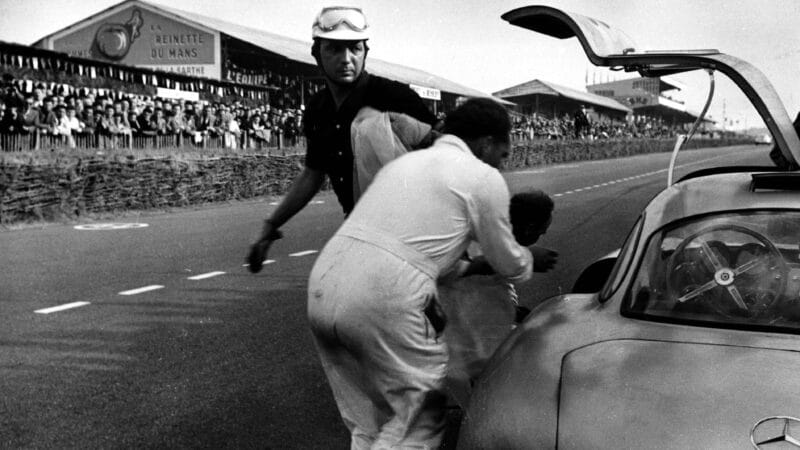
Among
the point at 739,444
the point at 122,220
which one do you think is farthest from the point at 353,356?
the point at 122,220

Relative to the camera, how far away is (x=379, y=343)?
9.21 ft

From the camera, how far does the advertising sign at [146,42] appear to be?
37031mm

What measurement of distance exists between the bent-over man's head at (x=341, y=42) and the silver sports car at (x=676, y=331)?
0.70 m

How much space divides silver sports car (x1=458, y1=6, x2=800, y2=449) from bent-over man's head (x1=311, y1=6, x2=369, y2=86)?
27.5 inches

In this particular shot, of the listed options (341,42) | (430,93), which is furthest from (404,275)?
(430,93)

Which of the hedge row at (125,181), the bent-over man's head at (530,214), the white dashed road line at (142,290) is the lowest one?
the white dashed road line at (142,290)

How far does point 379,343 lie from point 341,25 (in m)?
1.50

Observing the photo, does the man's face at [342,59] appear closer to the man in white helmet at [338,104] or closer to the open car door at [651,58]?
the man in white helmet at [338,104]

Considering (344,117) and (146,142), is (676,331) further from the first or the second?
(146,142)

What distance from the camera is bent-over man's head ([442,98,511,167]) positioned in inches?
119

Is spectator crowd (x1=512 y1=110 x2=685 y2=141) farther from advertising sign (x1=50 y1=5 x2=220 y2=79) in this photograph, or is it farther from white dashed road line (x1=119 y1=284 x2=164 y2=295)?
white dashed road line (x1=119 y1=284 x2=164 y2=295)

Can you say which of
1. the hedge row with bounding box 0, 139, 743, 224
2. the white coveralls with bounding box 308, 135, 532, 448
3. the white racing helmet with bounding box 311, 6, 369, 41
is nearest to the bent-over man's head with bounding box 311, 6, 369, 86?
the white racing helmet with bounding box 311, 6, 369, 41

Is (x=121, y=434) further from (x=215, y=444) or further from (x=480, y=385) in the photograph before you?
(x=480, y=385)

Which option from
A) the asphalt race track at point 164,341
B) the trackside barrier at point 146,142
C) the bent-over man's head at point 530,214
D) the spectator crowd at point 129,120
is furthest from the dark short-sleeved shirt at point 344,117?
the spectator crowd at point 129,120
